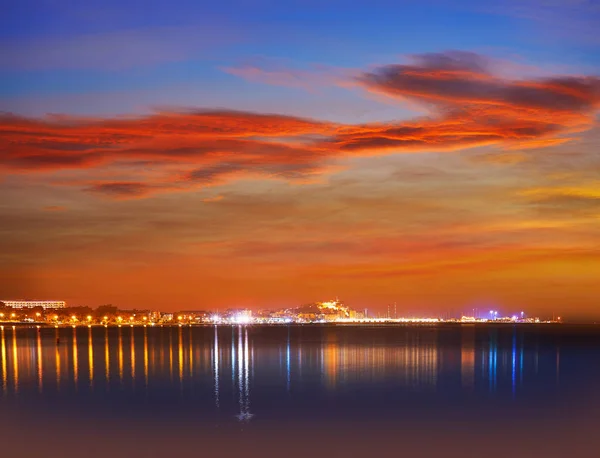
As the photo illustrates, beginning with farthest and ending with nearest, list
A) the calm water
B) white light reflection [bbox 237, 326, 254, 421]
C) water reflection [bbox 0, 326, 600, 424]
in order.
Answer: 1. water reflection [bbox 0, 326, 600, 424]
2. white light reflection [bbox 237, 326, 254, 421]
3. the calm water

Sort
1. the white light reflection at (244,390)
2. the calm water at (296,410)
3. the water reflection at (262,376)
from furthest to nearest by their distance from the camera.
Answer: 1. the water reflection at (262,376)
2. the white light reflection at (244,390)
3. the calm water at (296,410)

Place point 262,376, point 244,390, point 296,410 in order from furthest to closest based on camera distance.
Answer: point 262,376, point 244,390, point 296,410

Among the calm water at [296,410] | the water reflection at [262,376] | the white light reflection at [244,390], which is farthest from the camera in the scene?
the water reflection at [262,376]

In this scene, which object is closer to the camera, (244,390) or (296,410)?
(296,410)

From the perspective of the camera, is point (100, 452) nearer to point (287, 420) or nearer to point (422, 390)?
point (287, 420)

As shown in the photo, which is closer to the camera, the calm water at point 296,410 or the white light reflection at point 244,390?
the calm water at point 296,410

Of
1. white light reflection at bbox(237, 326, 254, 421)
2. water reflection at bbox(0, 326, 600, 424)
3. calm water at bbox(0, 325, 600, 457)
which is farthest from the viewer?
water reflection at bbox(0, 326, 600, 424)

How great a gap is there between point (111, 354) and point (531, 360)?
52281 mm

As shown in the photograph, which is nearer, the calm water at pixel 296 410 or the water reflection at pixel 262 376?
the calm water at pixel 296 410

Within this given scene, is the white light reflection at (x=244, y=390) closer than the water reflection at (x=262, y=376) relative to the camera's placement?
Yes

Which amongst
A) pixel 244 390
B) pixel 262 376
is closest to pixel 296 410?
pixel 244 390

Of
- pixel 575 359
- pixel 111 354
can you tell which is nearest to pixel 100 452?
pixel 111 354

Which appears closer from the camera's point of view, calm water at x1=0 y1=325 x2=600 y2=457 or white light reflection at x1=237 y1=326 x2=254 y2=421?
calm water at x1=0 y1=325 x2=600 y2=457

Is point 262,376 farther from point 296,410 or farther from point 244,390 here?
point 296,410
